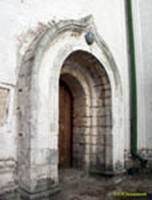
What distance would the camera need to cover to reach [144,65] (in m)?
6.05

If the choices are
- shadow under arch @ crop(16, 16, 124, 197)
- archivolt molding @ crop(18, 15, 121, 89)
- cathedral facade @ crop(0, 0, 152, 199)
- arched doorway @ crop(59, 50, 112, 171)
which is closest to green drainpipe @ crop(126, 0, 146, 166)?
cathedral facade @ crop(0, 0, 152, 199)

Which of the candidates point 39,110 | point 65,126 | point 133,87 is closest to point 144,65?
point 133,87

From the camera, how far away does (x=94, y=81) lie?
5301mm

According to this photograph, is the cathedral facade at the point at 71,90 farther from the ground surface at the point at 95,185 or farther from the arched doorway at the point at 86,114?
the ground surface at the point at 95,185

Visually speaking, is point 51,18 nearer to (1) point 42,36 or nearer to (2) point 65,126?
(1) point 42,36

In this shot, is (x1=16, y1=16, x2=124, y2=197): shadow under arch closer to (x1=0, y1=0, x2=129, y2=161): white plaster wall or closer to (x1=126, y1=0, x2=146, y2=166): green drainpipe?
(x1=0, y1=0, x2=129, y2=161): white plaster wall

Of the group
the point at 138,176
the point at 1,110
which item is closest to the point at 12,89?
the point at 1,110

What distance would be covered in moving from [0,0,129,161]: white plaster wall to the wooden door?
1224mm

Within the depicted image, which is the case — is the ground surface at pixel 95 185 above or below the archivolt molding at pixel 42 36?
below

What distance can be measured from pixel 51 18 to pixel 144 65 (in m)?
2.77

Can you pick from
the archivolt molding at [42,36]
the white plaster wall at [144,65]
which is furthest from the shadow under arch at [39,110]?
the white plaster wall at [144,65]

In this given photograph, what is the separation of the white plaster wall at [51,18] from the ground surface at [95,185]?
0.97m

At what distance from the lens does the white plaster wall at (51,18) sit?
360 centimetres

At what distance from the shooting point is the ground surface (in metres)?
3.73
